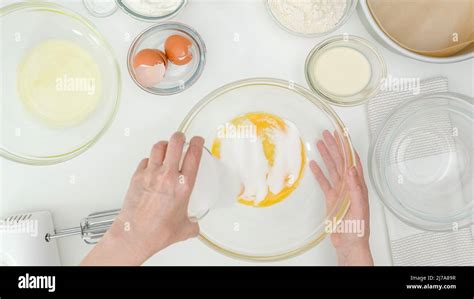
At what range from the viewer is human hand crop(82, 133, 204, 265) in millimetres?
688

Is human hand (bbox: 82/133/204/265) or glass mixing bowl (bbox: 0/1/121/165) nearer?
human hand (bbox: 82/133/204/265)

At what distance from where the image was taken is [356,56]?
0.81 metres

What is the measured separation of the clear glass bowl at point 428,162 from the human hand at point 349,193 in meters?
0.05

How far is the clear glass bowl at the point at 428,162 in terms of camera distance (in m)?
0.82

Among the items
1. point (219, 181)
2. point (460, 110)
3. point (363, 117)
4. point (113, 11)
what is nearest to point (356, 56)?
point (363, 117)

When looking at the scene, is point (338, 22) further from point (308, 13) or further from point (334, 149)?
point (334, 149)

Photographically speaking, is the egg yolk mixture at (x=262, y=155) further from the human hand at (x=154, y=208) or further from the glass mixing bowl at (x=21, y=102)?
the glass mixing bowl at (x=21, y=102)

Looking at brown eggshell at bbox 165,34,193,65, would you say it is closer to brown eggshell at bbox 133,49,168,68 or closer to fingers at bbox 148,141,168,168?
brown eggshell at bbox 133,49,168,68

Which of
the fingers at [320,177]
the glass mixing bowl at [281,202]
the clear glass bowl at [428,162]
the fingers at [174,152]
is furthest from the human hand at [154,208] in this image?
the clear glass bowl at [428,162]

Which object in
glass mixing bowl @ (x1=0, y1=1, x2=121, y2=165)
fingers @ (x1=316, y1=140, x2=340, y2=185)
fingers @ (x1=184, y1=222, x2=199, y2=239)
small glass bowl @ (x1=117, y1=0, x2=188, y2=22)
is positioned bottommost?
fingers @ (x1=184, y1=222, x2=199, y2=239)

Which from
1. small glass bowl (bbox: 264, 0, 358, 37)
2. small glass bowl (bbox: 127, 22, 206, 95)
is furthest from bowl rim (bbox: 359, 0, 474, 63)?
small glass bowl (bbox: 127, 22, 206, 95)

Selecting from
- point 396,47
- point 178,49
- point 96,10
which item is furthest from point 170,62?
point 396,47

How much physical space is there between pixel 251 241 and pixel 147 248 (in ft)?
0.65
